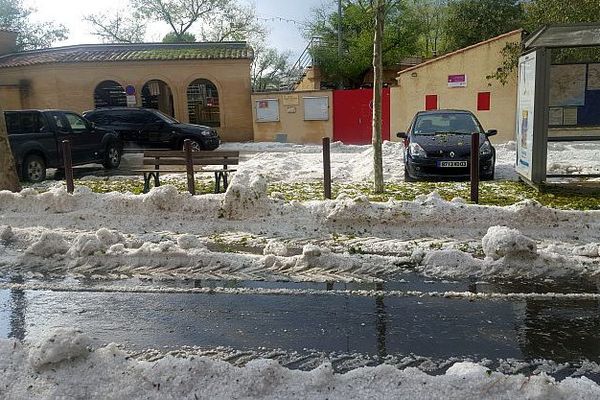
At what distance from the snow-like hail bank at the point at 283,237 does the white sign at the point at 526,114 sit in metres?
2.64

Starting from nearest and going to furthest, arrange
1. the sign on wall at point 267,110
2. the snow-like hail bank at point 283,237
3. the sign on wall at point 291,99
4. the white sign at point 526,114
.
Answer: the snow-like hail bank at point 283,237 < the white sign at point 526,114 < the sign on wall at point 291,99 < the sign on wall at point 267,110

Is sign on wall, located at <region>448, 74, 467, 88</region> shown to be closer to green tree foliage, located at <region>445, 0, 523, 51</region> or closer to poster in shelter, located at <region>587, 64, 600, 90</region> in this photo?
poster in shelter, located at <region>587, 64, 600, 90</region>

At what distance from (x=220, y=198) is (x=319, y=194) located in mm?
2189

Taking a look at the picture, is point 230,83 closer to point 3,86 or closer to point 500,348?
point 3,86

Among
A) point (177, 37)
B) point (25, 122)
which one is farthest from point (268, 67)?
point (25, 122)

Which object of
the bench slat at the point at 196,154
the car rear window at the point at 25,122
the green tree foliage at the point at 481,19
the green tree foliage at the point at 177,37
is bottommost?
the bench slat at the point at 196,154

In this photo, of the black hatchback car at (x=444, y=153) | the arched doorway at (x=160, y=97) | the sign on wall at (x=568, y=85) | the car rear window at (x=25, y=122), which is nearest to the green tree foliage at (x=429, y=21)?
the arched doorway at (x=160, y=97)

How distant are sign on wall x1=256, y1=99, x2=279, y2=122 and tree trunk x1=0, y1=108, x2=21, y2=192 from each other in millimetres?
13391

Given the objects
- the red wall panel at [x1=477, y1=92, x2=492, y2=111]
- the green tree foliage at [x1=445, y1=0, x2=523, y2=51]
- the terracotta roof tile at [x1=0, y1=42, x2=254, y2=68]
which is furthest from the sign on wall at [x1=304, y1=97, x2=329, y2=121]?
the green tree foliage at [x1=445, y1=0, x2=523, y2=51]

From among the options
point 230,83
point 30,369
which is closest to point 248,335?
point 30,369

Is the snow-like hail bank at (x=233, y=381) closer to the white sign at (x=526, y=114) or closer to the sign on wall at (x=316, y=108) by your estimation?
the white sign at (x=526, y=114)

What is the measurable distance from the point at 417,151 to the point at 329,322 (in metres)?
6.90

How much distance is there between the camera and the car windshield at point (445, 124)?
11.4 metres

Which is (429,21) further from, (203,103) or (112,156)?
(112,156)
